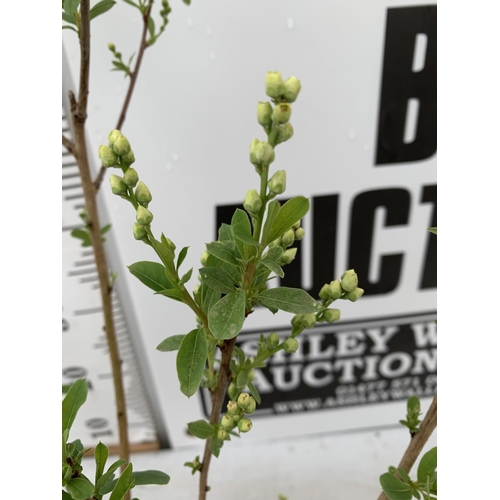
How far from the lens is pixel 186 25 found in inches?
23.5

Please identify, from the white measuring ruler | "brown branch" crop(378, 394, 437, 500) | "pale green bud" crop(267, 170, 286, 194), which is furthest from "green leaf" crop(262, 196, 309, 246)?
the white measuring ruler

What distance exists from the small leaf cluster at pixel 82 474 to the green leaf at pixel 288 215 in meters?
0.20

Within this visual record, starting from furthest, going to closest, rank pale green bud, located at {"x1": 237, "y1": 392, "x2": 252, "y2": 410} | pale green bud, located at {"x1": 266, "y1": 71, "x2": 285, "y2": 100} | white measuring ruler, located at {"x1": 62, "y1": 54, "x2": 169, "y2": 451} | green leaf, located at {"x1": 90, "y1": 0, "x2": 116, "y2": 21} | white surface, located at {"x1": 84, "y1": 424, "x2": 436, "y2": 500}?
white surface, located at {"x1": 84, "y1": 424, "x2": 436, "y2": 500}, white measuring ruler, located at {"x1": 62, "y1": 54, "x2": 169, "y2": 451}, green leaf, located at {"x1": 90, "y1": 0, "x2": 116, "y2": 21}, pale green bud, located at {"x1": 237, "y1": 392, "x2": 252, "y2": 410}, pale green bud, located at {"x1": 266, "y1": 71, "x2": 285, "y2": 100}

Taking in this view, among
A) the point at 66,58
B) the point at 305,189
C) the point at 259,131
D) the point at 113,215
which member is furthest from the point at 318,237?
the point at 66,58

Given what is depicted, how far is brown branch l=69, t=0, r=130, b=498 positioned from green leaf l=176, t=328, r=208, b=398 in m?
0.26

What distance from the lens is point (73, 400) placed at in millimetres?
356

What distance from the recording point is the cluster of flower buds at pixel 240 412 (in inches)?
12.1

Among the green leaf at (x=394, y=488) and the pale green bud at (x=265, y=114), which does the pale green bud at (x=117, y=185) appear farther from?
the green leaf at (x=394, y=488)

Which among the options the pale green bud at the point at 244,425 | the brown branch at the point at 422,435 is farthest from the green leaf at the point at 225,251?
the brown branch at the point at 422,435

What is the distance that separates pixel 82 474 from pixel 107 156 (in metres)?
0.22

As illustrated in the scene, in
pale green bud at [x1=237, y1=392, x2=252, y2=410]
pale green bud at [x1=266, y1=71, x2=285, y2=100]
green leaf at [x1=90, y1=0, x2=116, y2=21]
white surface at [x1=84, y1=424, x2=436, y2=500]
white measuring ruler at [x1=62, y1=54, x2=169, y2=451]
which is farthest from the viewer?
white surface at [x1=84, y1=424, x2=436, y2=500]

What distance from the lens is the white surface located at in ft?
2.82

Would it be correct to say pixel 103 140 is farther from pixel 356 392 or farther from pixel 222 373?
pixel 356 392

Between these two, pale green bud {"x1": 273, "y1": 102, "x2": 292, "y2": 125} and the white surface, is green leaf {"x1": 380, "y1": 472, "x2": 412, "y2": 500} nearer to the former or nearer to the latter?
pale green bud {"x1": 273, "y1": 102, "x2": 292, "y2": 125}
